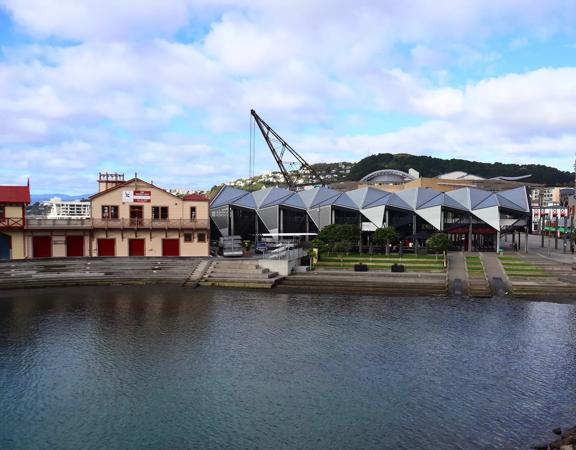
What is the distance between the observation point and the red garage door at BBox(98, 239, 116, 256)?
56.4 meters

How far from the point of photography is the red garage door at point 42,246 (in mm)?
53719

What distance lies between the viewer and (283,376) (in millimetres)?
23766

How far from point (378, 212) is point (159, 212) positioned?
30265 mm

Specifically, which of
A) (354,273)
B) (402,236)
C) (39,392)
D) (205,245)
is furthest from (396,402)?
(402,236)

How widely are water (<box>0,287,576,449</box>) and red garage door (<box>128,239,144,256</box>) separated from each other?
60.5 ft

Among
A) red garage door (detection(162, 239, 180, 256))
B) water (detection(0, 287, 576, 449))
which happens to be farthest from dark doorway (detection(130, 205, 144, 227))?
water (detection(0, 287, 576, 449))

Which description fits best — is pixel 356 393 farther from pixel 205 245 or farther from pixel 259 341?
pixel 205 245

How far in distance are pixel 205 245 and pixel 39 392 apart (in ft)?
122

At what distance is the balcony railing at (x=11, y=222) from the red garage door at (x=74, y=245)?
5003 mm

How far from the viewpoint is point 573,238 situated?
63.5m

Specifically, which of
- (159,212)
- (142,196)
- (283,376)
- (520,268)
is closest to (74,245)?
(142,196)

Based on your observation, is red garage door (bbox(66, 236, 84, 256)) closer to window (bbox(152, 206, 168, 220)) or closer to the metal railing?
window (bbox(152, 206, 168, 220))

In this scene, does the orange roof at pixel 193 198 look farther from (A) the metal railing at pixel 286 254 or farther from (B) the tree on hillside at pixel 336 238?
(B) the tree on hillside at pixel 336 238

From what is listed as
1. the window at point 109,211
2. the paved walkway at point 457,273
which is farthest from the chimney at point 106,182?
the paved walkway at point 457,273
